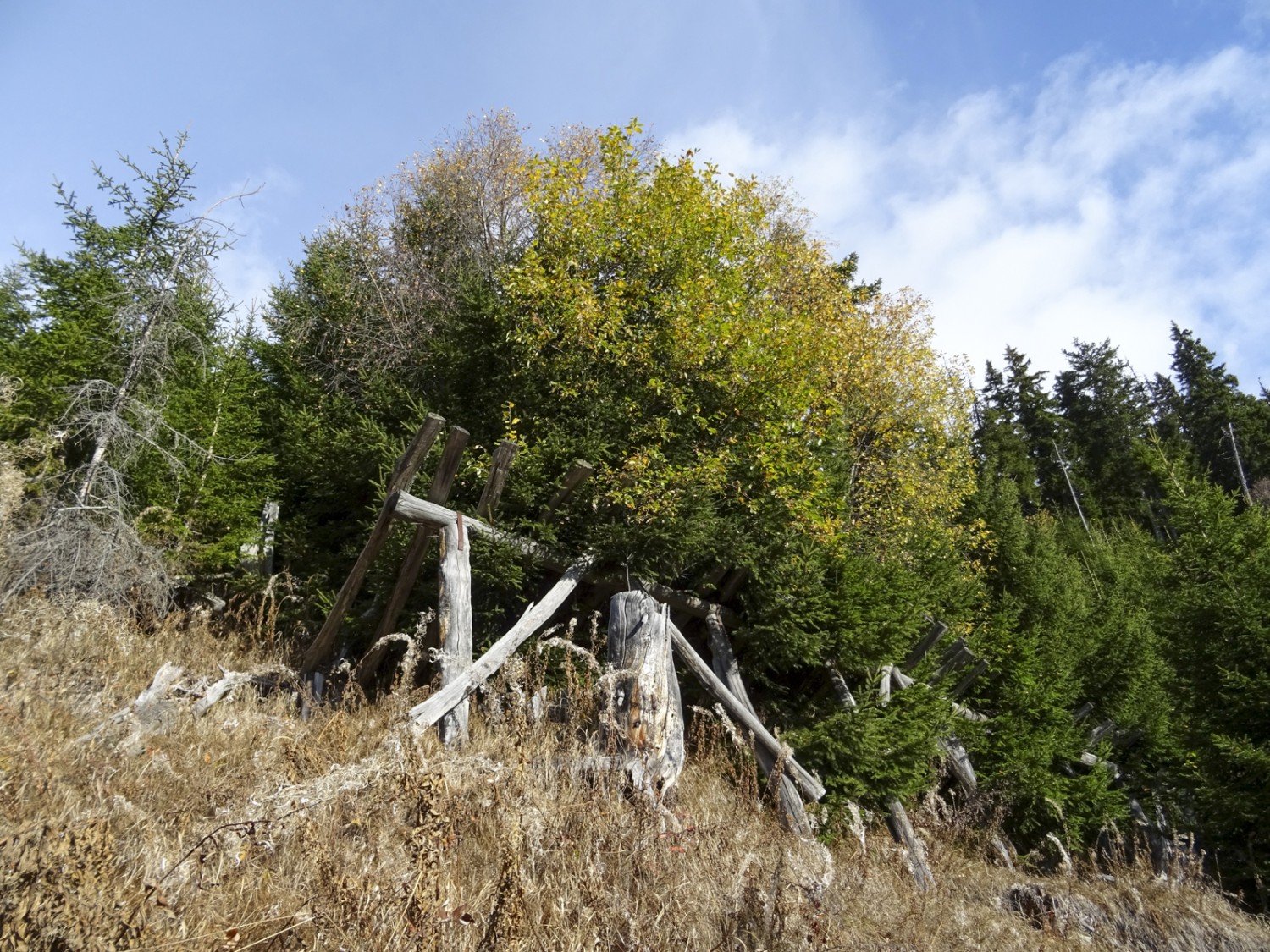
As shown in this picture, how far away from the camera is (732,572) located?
1048 cm

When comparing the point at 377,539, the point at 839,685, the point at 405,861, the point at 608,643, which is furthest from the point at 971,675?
the point at 405,861

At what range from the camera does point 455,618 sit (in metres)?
7.78

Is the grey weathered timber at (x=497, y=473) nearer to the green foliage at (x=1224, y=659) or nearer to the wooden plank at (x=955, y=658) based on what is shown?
the wooden plank at (x=955, y=658)

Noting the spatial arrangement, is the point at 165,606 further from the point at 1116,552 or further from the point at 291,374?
the point at 1116,552

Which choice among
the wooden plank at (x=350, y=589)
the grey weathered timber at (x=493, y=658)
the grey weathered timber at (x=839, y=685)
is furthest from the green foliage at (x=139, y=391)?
the grey weathered timber at (x=839, y=685)

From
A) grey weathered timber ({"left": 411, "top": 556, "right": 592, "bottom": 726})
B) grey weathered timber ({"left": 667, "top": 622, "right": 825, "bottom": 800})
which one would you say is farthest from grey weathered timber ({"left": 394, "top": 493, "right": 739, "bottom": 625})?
grey weathered timber ({"left": 667, "top": 622, "right": 825, "bottom": 800})

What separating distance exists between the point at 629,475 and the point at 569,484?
100cm

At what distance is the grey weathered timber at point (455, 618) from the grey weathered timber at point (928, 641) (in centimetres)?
710

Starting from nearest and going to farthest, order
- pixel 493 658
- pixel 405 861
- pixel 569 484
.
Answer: pixel 405 861 < pixel 493 658 < pixel 569 484

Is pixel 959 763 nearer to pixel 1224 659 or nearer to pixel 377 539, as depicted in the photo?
pixel 1224 659

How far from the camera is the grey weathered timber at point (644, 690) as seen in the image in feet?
19.3

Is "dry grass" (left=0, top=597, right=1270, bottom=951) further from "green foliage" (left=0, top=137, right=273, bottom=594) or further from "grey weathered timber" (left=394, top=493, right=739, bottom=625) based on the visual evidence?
"green foliage" (left=0, top=137, right=273, bottom=594)

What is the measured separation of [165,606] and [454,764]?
26.8 ft

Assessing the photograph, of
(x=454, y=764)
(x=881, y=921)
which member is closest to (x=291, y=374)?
(x=454, y=764)
